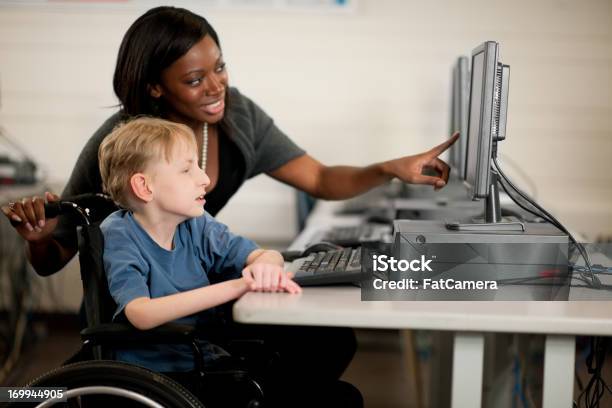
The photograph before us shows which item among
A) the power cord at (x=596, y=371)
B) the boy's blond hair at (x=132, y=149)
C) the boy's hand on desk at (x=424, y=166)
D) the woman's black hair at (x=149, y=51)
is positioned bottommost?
the power cord at (x=596, y=371)

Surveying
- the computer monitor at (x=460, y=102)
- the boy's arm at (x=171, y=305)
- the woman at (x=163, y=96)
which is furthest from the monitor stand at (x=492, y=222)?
the computer monitor at (x=460, y=102)

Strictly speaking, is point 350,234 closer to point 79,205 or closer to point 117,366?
point 79,205

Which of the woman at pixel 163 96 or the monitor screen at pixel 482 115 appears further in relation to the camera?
the woman at pixel 163 96

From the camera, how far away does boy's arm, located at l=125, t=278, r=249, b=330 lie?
3.51ft

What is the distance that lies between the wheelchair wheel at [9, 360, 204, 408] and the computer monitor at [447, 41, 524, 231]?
514 mm

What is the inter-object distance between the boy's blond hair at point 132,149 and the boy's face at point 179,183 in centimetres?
1

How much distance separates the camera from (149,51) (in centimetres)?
135

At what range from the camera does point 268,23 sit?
7.50ft

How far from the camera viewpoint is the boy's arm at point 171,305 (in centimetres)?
107

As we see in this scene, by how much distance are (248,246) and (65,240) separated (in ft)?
1.09

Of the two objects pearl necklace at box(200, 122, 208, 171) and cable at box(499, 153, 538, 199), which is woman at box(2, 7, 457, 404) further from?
cable at box(499, 153, 538, 199)

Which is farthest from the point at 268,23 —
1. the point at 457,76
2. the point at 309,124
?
the point at 457,76

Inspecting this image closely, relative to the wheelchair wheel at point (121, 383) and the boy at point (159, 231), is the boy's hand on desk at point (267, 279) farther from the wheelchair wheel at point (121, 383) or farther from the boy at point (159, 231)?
the wheelchair wheel at point (121, 383)

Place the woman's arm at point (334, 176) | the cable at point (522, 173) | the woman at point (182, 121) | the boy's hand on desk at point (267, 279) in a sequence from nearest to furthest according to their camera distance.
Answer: the boy's hand on desk at point (267, 279)
the woman at point (182, 121)
the woman's arm at point (334, 176)
the cable at point (522, 173)
